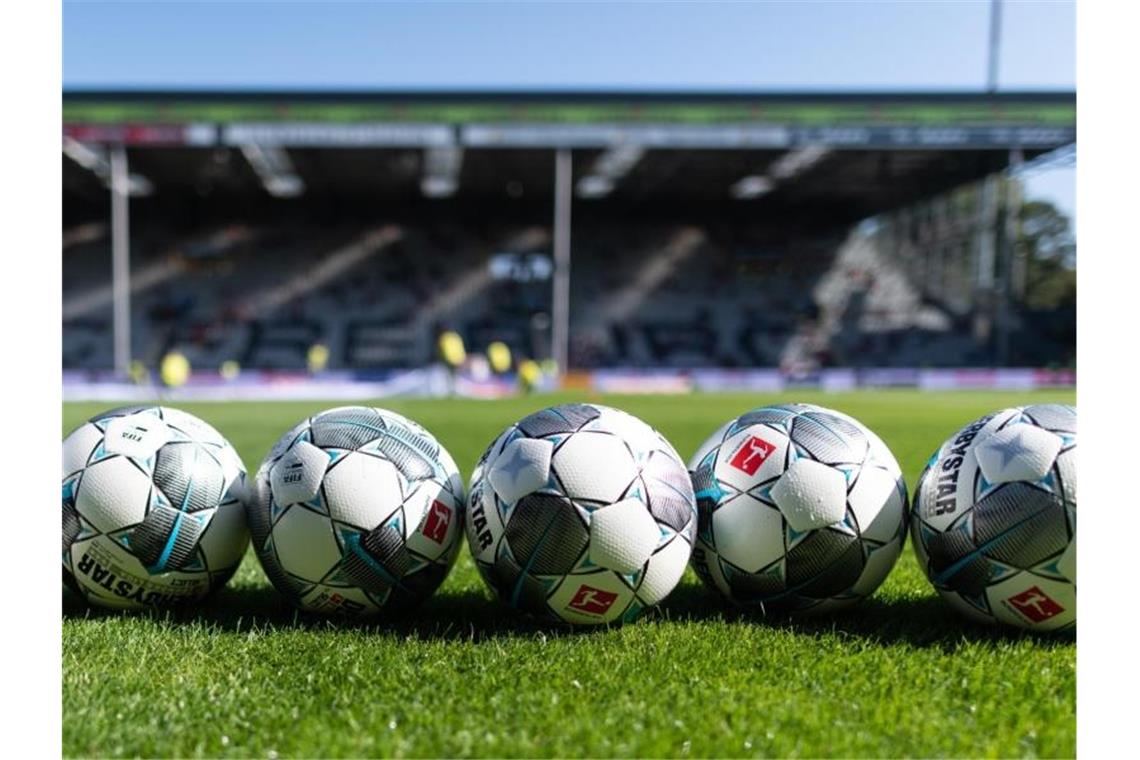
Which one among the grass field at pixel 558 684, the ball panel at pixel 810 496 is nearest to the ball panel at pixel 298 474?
the grass field at pixel 558 684

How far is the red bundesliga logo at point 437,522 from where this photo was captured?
3496mm

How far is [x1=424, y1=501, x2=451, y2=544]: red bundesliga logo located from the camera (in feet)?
11.5

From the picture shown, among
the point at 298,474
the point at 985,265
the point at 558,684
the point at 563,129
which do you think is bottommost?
the point at 558,684

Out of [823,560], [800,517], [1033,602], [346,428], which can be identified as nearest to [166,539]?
[346,428]

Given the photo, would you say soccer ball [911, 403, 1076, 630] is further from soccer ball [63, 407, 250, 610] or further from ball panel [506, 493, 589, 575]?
soccer ball [63, 407, 250, 610]

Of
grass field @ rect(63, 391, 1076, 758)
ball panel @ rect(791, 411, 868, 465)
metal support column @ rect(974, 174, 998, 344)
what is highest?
metal support column @ rect(974, 174, 998, 344)

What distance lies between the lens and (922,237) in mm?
45531

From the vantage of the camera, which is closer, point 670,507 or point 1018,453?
point 1018,453

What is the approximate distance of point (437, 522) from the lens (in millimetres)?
3525

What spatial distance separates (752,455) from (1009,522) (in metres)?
1.09

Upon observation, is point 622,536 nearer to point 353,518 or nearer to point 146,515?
point 353,518

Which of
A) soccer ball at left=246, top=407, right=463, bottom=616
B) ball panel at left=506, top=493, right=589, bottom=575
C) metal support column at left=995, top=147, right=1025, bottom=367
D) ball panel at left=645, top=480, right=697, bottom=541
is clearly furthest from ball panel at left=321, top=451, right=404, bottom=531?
metal support column at left=995, top=147, right=1025, bottom=367

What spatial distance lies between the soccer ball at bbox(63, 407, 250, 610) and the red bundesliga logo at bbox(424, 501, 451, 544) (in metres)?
0.97

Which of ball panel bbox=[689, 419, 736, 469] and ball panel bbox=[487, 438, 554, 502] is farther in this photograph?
ball panel bbox=[689, 419, 736, 469]
